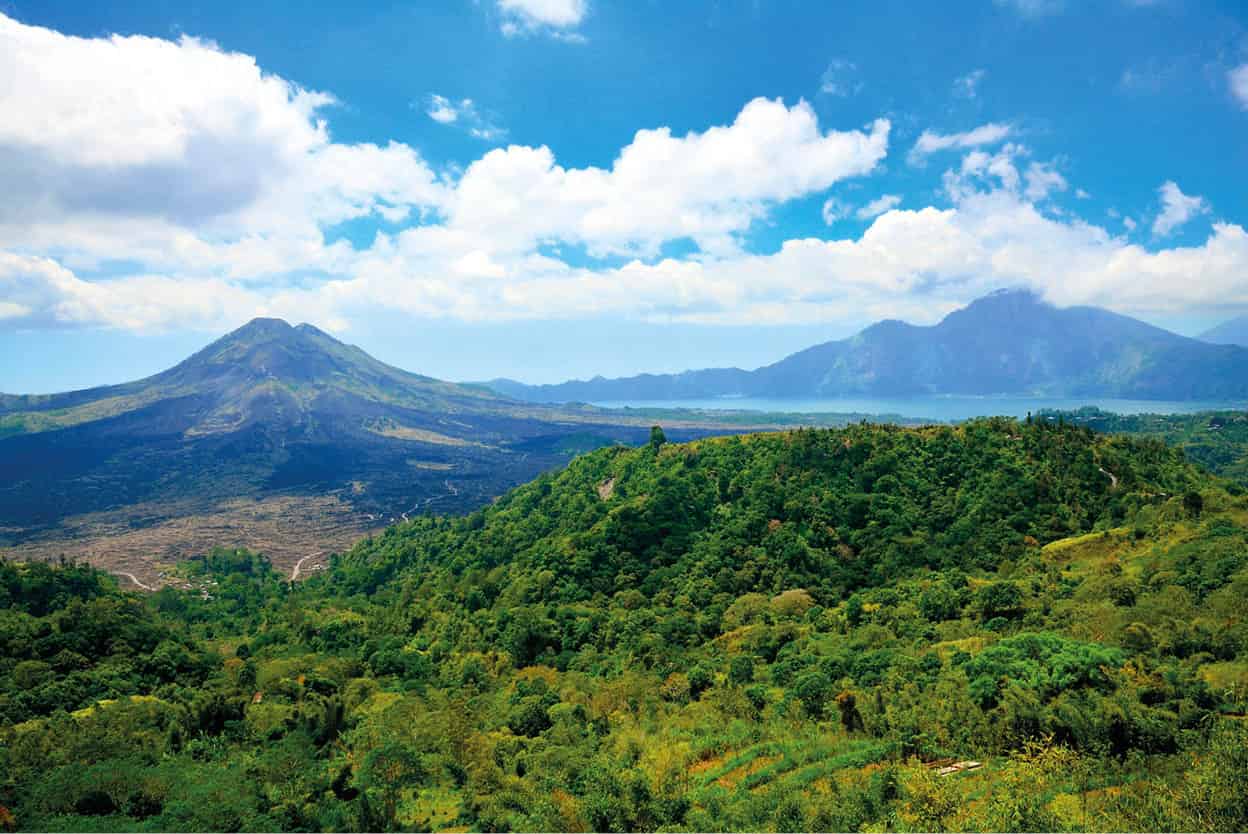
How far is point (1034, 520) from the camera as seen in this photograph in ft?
144

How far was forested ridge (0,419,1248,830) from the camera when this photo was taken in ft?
55.3

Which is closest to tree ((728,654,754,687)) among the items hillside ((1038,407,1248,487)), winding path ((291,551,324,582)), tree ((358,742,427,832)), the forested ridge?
the forested ridge

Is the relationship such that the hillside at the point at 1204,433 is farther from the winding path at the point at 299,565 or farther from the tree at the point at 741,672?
the winding path at the point at 299,565

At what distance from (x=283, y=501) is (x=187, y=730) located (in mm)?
126707

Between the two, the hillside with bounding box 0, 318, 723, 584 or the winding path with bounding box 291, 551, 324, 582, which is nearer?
the winding path with bounding box 291, 551, 324, 582

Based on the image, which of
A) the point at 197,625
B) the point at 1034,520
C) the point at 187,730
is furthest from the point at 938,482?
the point at 197,625

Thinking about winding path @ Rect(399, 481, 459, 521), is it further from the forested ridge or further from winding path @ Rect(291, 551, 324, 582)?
the forested ridge

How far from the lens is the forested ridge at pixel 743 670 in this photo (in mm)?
16844

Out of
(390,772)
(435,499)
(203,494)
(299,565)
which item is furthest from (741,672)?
(203,494)

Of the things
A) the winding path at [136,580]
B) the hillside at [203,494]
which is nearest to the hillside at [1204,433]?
the winding path at [136,580]

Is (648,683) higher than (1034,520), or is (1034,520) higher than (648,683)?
(1034,520)

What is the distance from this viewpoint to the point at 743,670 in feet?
92.7

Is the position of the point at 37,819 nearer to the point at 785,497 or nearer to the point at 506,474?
the point at 785,497

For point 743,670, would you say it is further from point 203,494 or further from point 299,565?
point 203,494
